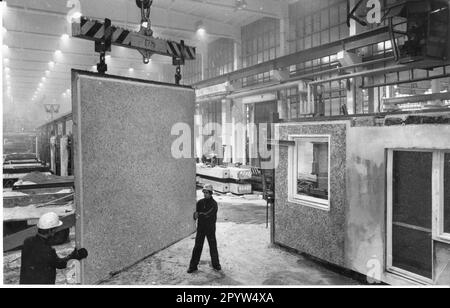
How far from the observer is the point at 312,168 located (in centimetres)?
677

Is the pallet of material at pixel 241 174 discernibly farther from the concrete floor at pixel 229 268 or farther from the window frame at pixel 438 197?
the window frame at pixel 438 197

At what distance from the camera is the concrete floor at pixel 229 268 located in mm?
5238

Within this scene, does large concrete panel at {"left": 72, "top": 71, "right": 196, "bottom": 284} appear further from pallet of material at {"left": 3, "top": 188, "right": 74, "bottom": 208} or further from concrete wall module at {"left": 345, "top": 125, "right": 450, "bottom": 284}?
concrete wall module at {"left": 345, "top": 125, "right": 450, "bottom": 284}

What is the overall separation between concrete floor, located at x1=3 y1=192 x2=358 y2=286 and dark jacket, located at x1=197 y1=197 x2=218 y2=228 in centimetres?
76

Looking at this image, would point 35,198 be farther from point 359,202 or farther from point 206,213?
point 359,202

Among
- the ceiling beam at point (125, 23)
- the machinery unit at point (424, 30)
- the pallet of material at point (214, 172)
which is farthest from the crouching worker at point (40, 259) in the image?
the ceiling beam at point (125, 23)

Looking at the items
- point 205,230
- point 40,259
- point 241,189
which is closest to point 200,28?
point 241,189

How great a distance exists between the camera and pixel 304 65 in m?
14.5

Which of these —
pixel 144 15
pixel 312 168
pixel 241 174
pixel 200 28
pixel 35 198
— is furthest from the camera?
pixel 200 28

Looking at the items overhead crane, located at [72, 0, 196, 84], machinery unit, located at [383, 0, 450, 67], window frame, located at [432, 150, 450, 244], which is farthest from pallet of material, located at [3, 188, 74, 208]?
machinery unit, located at [383, 0, 450, 67]

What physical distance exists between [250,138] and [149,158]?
38.3 feet

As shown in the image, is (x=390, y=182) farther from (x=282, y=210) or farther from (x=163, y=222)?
(x=163, y=222)

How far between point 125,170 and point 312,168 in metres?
3.49

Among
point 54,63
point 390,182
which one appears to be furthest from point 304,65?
point 54,63
